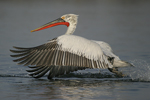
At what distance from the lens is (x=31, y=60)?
7.55 meters

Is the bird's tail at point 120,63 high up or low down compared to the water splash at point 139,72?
up

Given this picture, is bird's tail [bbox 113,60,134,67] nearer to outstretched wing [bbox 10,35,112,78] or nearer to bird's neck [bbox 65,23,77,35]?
outstretched wing [bbox 10,35,112,78]

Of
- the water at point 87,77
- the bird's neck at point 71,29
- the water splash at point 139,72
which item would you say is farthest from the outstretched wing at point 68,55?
the bird's neck at point 71,29

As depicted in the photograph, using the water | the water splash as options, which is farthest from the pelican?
the water splash

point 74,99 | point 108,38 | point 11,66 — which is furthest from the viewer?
point 108,38

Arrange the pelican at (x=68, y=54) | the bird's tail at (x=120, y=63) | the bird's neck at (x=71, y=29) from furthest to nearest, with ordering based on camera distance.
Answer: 1. the bird's neck at (x=71, y=29)
2. the bird's tail at (x=120, y=63)
3. the pelican at (x=68, y=54)

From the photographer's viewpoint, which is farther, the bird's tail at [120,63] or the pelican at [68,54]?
the bird's tail at [120,63]

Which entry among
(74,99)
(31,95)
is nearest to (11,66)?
(31,95)

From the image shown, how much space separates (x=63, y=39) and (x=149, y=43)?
657 centimetres

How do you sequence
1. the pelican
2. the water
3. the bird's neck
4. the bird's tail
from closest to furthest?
the water, the pelican, the bird's tail, the bird's neck

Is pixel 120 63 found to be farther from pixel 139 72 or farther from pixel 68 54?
pixel 68 54

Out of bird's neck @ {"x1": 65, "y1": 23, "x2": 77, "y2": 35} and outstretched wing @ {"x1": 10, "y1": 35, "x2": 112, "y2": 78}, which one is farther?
bird's neck @ {"x1": 65, "y1": 23, "x2": 77, "y2": 35}

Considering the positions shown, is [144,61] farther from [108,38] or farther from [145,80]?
[108,38]

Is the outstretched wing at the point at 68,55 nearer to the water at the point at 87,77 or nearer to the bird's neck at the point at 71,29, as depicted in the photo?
the water at the point at 87,77
